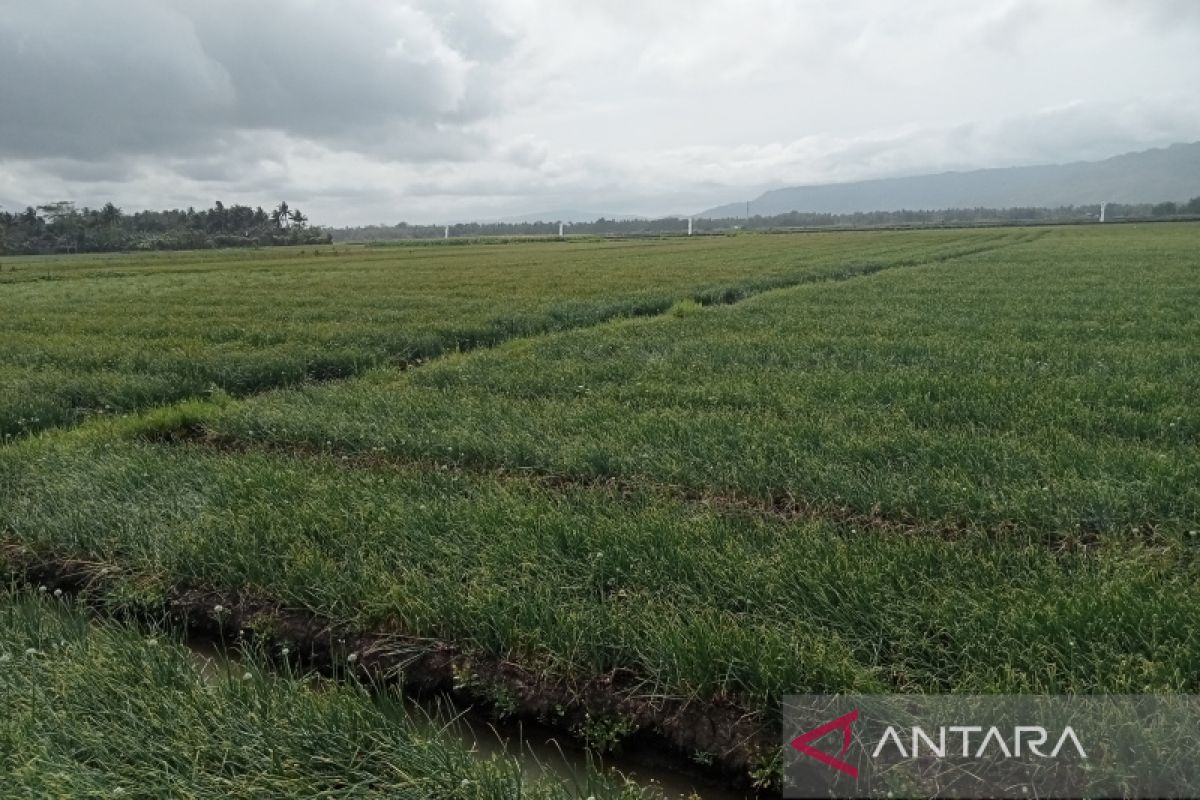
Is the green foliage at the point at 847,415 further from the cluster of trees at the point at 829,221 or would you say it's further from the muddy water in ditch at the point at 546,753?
the cluster of trees at the point at 829,221

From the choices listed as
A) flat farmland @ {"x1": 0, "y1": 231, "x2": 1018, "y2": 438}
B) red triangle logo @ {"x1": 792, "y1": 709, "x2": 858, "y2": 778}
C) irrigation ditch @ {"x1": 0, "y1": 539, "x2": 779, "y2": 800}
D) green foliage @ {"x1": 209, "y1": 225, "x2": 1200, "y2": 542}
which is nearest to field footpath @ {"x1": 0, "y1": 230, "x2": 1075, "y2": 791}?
irrigation ditch @ {"x1": 0, "y1": 539, "x2": 779, "y2": 800}

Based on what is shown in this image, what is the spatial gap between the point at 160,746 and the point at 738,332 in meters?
10.8

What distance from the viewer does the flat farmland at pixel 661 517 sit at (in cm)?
325

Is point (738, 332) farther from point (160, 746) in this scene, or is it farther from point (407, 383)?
point (160, 746)

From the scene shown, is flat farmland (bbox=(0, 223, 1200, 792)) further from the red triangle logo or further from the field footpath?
the red triangle logo

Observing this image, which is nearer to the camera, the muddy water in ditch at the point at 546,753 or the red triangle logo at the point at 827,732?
the red triangle logo at the point at 827,732

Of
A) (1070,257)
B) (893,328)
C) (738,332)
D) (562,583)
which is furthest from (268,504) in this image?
(1070,257)

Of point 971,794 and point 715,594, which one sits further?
point 715,594

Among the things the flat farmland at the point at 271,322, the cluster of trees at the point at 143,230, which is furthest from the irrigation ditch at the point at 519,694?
the cluster of trees at the point at 143,230

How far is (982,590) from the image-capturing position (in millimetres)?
3582

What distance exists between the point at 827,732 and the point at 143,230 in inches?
5645

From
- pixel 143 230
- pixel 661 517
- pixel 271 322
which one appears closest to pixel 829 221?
pixel 143 230

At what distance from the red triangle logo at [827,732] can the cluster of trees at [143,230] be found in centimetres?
11746

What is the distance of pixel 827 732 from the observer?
2891mm
